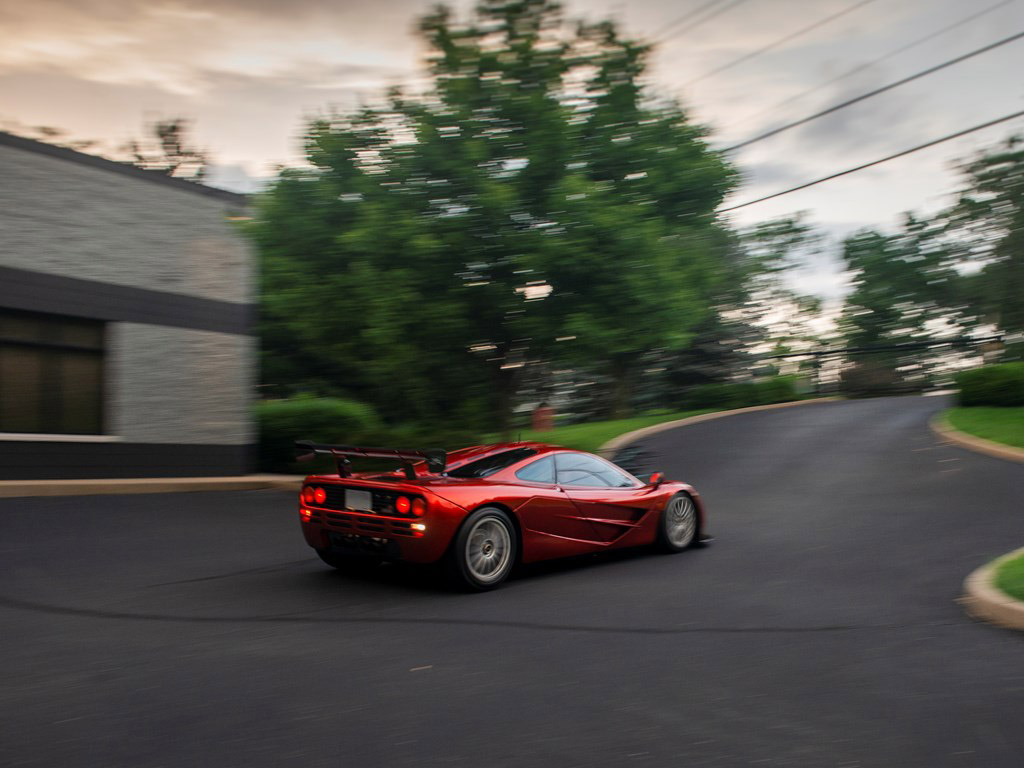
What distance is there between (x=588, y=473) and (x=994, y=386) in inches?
647

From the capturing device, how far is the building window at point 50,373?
47.0 ft

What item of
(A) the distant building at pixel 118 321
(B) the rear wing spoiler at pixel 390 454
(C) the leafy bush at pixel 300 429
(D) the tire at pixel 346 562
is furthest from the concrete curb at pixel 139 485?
(B) the rear wing spoiler at pixel 390 454

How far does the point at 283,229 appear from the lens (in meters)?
16.5

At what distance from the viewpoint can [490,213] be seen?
15.0m

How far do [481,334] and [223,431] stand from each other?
15.9 ft

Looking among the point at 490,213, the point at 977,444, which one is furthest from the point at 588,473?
the point at 977,444

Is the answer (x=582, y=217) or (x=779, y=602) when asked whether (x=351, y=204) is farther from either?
(x=779, y=602)

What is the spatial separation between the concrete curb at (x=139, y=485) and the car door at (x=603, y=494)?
305 inches

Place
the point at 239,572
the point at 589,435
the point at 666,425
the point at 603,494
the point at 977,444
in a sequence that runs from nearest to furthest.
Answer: the point at 239,572
the point at 603,494
the point at 977,444
the point at 589,435
the point at 666,425

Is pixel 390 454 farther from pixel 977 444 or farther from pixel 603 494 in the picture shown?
pixel 977 444

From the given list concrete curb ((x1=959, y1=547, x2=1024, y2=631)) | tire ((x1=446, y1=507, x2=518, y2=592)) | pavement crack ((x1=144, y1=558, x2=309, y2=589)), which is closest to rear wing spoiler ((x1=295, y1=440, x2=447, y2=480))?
tire ((x1=446, y1=507, x2=518, y2=592))

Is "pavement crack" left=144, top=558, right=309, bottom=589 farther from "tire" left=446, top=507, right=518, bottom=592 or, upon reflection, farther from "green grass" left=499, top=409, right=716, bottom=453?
"green grass" left=499, top=409, right=716, bottom=453

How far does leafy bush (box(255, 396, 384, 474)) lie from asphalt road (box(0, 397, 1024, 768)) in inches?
253

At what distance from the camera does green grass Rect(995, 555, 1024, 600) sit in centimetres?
676
